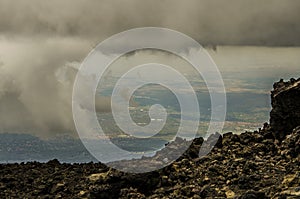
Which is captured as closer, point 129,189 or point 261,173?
point 261,173

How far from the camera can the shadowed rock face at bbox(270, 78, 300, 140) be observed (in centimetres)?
4581

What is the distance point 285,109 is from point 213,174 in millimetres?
11638

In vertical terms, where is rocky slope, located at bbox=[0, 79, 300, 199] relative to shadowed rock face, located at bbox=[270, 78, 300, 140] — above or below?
below

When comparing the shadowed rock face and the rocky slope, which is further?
the shadowed rock face

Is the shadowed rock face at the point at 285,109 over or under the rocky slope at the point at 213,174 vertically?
over

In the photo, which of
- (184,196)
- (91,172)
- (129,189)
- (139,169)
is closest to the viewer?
(184,196)

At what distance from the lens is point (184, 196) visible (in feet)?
123

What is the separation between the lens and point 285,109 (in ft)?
153

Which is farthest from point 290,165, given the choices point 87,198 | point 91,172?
point 91,172

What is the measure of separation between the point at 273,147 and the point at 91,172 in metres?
19.5

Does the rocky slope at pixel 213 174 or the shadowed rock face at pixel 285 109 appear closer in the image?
the rocky slope at pixel 213 174

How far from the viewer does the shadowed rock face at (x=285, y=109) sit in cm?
4581

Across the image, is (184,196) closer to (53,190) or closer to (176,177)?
(176,177)

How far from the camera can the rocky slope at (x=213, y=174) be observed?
37062 millimetres
